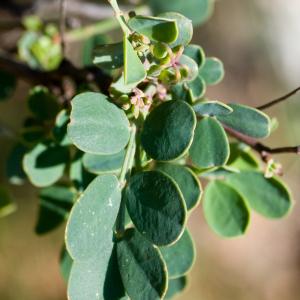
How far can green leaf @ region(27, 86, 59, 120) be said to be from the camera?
109cm

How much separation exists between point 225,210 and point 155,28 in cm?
40

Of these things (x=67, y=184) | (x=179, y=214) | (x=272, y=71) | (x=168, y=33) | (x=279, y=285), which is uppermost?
(x=168, y=33)

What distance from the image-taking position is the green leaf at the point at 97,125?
741 mm

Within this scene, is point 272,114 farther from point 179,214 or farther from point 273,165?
point 179,214

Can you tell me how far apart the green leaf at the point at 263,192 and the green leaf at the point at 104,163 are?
245 mm

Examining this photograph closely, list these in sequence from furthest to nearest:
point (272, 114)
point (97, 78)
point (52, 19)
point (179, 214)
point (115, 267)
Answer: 1. point (272, 114)
2. point (52, 19)
3. point (97, 78)
4. point (115, 267)
5. point (179, 214)

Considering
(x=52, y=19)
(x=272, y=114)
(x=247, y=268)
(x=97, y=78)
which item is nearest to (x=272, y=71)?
(x=272, y=114)

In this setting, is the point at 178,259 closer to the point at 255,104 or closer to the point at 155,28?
the point at 155,28

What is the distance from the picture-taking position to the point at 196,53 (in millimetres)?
873

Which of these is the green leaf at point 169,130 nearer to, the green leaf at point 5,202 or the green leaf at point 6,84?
the green leaf at point 5,202

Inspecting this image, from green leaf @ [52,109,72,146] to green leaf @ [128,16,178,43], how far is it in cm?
27

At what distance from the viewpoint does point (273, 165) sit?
3.02ft

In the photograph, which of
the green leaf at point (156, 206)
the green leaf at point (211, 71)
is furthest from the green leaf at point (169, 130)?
the green leaf at point (211, 71)

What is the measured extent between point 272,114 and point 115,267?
2100 millimetres
